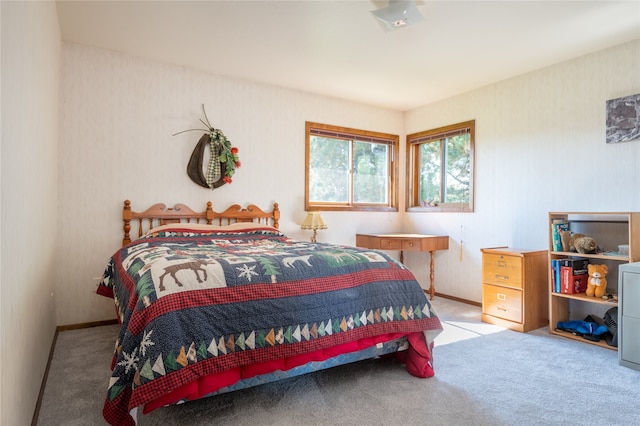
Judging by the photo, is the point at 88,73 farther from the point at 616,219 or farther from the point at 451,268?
the point at 616,219

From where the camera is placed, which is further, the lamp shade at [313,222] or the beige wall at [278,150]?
the lamp shade at [313,222]

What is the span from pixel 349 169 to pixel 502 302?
7.80ft

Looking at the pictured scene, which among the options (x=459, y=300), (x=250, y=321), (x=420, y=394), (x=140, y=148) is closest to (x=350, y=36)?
(x=140, y=148)

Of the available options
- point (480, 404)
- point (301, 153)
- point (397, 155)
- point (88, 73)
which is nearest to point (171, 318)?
point (480, 404)

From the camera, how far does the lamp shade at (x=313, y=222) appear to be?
13.8ft

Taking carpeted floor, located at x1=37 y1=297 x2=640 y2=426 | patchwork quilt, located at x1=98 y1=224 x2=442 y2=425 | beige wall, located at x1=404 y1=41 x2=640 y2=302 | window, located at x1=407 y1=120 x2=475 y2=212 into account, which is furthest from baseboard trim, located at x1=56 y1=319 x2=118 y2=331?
window, located at x1=407 y1=120 x2=475 y2=212

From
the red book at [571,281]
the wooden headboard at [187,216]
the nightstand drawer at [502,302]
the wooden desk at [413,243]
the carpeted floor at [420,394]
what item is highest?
the wooden headboard at [187,216]

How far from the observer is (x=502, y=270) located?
3.44 meters

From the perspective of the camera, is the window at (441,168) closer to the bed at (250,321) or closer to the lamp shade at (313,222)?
the lamp shade at (313,222)

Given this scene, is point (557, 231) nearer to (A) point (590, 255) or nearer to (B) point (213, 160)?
(A) point (590, 255)

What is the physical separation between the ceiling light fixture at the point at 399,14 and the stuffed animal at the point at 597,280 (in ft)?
7.69

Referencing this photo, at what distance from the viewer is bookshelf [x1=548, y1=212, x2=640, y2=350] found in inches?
120

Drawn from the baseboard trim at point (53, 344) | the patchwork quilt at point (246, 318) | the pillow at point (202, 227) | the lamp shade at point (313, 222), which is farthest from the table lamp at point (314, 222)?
the baseboard trim at point (53, 344)

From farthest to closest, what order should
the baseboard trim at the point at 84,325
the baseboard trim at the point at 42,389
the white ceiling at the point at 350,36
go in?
1. the baseboard trim at the point at 84,325
2. the white ceiling at the point at 350,36
3. the baseboard trim at the point at 42,389
